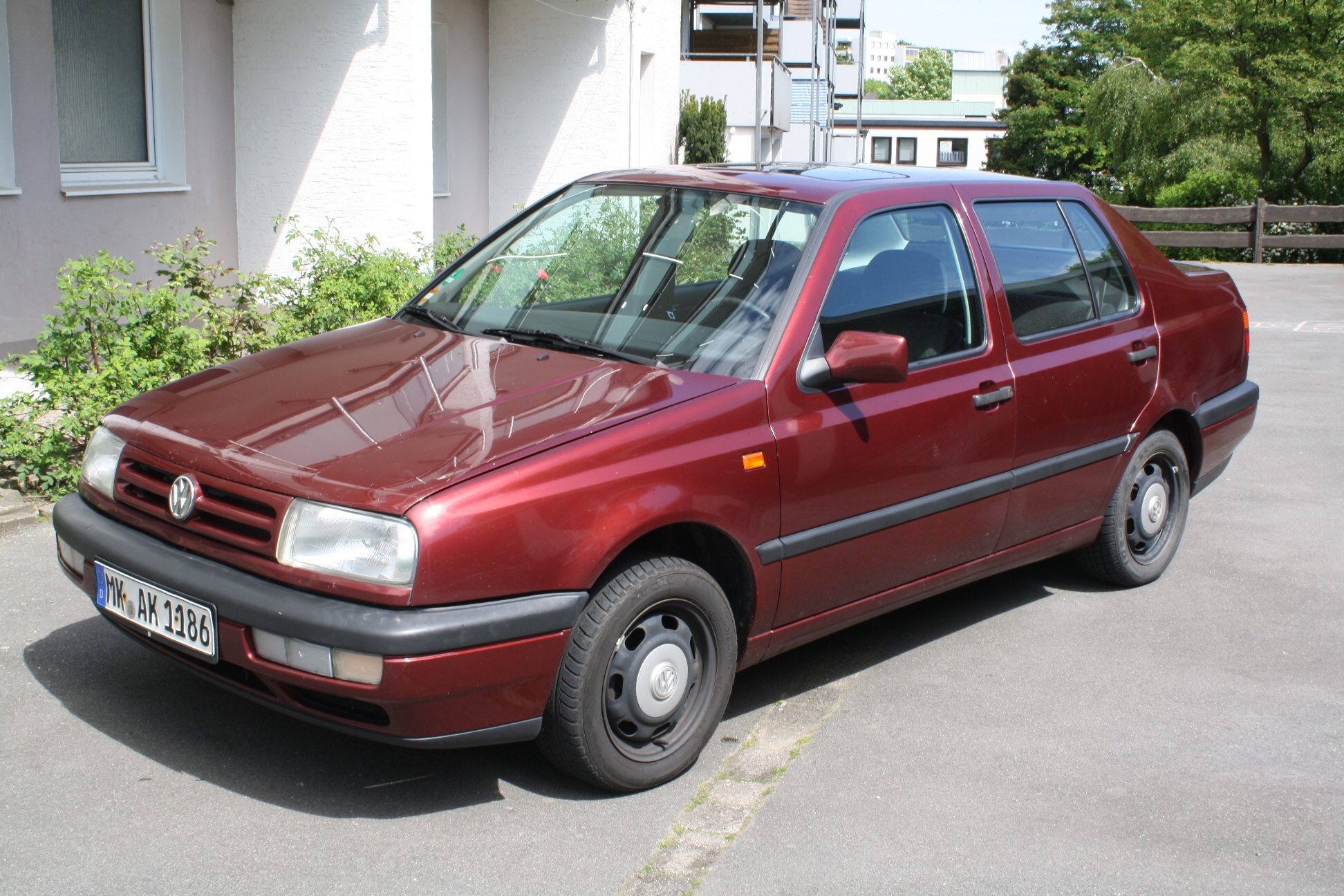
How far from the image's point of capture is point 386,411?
11.6ft

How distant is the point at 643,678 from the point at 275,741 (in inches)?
44.4

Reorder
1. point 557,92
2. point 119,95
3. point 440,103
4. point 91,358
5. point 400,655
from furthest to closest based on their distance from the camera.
A: 1. point 557,92
2. point 440,103
3. point 119,95
4. point 91,358
5. point 400,655

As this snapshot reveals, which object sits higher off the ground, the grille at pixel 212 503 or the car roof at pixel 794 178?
the car roof at pixel 794 178

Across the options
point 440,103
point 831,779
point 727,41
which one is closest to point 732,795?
point 831,779

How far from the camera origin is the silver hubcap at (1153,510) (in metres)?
5.48

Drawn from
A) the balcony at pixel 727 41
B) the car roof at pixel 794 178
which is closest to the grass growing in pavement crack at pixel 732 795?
the car roof at pixel 794 178

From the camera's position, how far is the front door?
12.7ft

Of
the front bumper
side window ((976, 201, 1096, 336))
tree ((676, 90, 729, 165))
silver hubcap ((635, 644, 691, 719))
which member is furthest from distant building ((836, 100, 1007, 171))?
the front bumper

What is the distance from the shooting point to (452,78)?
14406 millimetres

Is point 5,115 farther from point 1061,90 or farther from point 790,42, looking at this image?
point 1061,90

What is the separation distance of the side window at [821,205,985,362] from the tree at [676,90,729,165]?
2064 centimetres

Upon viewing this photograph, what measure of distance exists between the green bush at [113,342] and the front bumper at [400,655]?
9.37 ft

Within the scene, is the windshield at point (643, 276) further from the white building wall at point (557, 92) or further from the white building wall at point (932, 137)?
the white building wall at point (932, 137)

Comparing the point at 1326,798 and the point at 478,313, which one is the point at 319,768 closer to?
the point at 478,313
